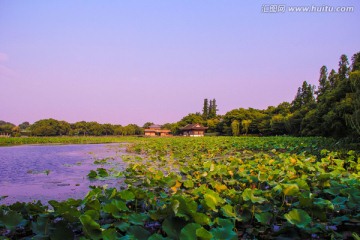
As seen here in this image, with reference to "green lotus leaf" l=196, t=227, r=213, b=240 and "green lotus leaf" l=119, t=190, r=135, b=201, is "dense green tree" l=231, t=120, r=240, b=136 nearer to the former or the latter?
"green lotus leaf" l=119, t=190, r=135, b=201

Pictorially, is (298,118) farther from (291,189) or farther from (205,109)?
(205,109)

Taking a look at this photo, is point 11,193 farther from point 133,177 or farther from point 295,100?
point 295,100

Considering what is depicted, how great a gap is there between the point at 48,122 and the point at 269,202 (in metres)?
59.5

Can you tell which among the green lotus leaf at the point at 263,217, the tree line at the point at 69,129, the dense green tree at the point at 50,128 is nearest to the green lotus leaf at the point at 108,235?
the green lotus leaf at the point at 263,217

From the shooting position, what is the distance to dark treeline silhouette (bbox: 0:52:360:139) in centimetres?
1228

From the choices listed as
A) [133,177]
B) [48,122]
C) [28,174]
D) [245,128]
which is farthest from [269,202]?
[48,122]

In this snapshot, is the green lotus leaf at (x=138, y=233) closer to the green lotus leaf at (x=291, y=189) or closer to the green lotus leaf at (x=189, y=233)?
the green lotus leaf at (x=189, y=233)

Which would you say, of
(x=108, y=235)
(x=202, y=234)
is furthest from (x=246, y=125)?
(x=202, y=234)

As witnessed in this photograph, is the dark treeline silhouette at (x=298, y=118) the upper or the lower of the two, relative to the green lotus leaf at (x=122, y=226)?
upper

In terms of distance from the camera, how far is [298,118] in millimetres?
31047

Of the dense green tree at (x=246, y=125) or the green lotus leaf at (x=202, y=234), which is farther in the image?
the dense green tree at (x=246, y=125)

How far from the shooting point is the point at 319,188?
3371mm

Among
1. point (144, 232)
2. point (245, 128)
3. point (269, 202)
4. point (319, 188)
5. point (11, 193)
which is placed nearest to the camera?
point (144, 232)

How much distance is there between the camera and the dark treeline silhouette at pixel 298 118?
40.3ft
